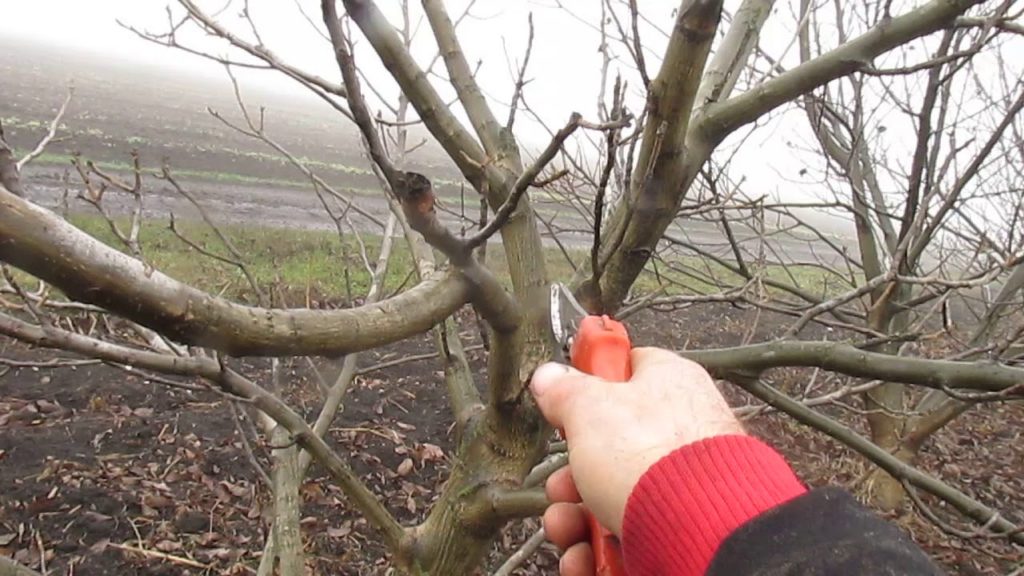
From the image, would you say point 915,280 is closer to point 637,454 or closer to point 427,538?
point 637,454

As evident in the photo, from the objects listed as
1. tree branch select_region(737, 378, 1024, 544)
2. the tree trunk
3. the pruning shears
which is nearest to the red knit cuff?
the pruning shears

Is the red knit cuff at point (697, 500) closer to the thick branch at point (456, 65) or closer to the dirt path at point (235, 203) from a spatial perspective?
the thick branch at point (456, 65)

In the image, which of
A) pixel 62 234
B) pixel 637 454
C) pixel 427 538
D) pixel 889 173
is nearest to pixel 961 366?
pixel 637 454

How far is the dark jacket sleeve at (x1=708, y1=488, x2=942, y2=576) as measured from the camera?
0.94m

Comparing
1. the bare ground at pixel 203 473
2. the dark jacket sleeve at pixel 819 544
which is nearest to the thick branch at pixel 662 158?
the dark jacket sleeve at pixel 819 544

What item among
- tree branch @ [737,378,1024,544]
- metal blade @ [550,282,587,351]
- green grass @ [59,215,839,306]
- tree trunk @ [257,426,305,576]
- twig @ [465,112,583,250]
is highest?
twig @ [465,112,583,250]

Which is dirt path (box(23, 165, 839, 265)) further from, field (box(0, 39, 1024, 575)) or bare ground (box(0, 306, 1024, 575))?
bare ground (box(0, 306, 1024, 575))

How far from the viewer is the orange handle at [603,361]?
1.31 meters

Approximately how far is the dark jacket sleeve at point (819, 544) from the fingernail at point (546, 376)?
18.1 inches

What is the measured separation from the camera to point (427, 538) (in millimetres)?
2158

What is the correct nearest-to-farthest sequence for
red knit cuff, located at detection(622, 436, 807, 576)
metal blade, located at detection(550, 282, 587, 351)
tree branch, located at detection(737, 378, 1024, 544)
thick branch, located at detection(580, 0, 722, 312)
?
1. red knit cuff, located at detection(622, 436, 807, 576)
2. thick branch, located at detection(580, 0, 722, 312)
3. metal blade, located at detection(550, 282, 587, 351)
4. tree branch, located at detection(737, 378, 1024, 544)

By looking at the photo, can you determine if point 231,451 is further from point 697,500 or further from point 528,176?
point 697,500

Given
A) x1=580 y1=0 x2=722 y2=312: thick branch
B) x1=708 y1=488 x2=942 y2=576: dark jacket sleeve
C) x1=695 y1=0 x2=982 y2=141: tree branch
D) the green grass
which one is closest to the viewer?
x1=708 y1=488 x2=942 y2=576: dark jacket sleeve

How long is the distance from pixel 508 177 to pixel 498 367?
21.7 inches
